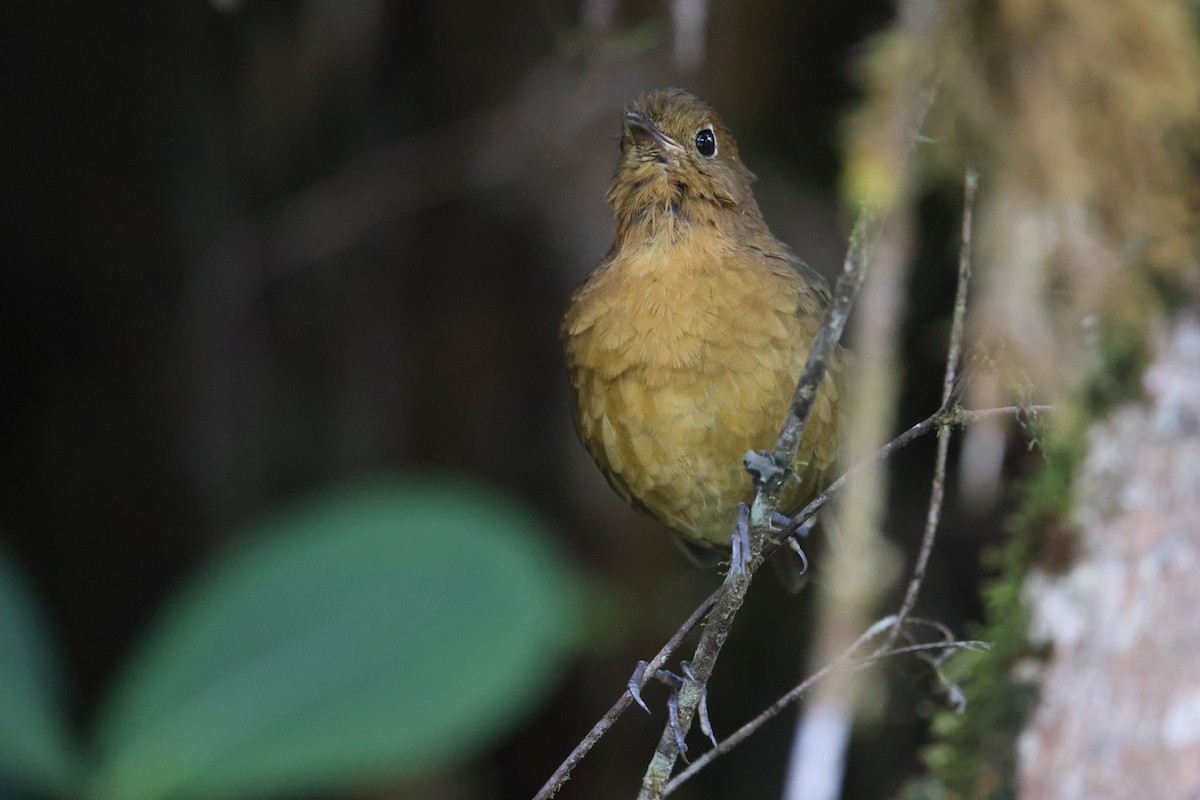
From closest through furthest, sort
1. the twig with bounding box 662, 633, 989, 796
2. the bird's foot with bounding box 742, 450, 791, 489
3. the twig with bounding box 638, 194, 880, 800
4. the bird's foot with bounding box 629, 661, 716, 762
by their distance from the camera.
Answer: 1. the twig with bounding box 638, 194, 880, 800
2. the bird's foot with bounding box 742, 450, 791, 489
3. the bird's foot with bounding box 629, 661, 716, 762
4. the twig with bounding box 662, 633, 989, 796

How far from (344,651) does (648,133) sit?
129cm

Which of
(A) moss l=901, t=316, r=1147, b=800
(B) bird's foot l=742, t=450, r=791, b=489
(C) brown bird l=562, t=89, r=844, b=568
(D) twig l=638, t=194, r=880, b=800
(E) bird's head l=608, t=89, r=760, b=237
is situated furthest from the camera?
(E) bird's head l=608, t=89, r=760, b=237

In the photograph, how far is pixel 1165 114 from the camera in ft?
7.26

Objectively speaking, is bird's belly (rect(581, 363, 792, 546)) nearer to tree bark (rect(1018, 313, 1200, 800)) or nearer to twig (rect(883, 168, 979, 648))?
twig (rect(883, 168, 979, 648))

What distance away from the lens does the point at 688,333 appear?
2605 millimetres

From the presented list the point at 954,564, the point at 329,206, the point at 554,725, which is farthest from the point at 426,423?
the point at 954,564

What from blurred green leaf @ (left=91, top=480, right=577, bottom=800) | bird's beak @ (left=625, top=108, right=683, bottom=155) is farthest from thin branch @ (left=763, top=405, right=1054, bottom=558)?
bird's beak @ (left=625, top=108, right=683, bottom=155)

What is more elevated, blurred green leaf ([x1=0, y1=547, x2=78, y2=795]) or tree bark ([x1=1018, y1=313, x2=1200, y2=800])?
tree bark ([x1=1018, y1=313, x2=1200, y2=800])

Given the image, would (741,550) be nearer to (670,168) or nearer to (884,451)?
(884,451)

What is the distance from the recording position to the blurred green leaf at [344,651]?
2.48 m

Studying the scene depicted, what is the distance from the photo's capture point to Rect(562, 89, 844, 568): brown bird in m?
2.59

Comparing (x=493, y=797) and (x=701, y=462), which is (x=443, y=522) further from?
(x=493, y=797)

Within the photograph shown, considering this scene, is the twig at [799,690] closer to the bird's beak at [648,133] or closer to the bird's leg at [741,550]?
the bird's leg at [741,550]

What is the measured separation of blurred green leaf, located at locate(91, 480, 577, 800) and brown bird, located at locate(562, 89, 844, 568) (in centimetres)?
37
